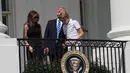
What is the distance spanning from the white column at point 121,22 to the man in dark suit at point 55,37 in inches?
49.3

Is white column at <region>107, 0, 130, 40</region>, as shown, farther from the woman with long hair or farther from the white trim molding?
the woman with long hair

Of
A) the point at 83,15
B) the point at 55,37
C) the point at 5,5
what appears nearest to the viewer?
the point at 55,37

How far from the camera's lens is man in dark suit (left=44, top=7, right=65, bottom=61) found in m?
14.1

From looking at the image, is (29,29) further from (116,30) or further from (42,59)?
(116,30)

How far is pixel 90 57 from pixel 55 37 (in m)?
0.92

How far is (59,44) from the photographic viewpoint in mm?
14062

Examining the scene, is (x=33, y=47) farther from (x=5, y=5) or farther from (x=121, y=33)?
(x=5, y=5)

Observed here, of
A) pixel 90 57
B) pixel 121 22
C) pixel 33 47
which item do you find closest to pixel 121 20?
pixel 121 22

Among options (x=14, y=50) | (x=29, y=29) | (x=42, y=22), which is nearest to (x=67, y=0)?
(x=42, y=22)

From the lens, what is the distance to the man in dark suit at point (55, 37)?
14.1 m

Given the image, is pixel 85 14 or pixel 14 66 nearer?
pixel 14 66

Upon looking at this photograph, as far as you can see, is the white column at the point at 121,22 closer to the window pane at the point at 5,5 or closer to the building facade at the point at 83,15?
the building facade at the point at 83,15

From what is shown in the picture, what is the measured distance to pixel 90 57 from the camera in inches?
575

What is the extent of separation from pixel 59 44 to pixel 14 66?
3.80 ft
